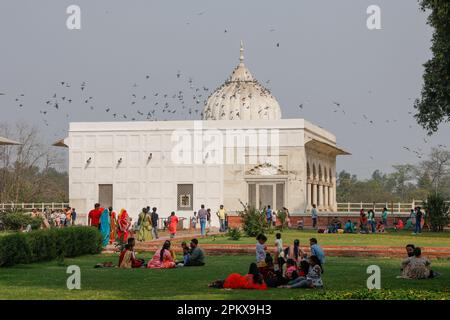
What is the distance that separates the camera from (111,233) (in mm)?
28094

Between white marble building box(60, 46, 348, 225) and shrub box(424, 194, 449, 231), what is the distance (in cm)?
871

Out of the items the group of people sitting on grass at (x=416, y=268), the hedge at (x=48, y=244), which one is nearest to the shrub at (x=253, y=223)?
the hedge at (x=48, y=244)

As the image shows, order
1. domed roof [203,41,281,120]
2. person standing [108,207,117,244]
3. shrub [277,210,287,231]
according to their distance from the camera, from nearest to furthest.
A: person standing [108,207,117,244] < shrub [277,210,287,231] < domed roof [203,41,281,120]

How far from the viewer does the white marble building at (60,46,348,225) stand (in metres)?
47.2

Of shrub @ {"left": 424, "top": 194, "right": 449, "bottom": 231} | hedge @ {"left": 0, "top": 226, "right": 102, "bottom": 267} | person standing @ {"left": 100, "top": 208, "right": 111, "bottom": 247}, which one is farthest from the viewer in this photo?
shrub @ {"left": 424, "top": 194, "right": 449, "bottom": 231}

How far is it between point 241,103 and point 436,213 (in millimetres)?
17176

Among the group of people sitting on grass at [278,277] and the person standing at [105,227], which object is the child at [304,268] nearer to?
the group of people sitting on grass at [278,277]

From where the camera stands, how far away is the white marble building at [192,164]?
A: 155 feet

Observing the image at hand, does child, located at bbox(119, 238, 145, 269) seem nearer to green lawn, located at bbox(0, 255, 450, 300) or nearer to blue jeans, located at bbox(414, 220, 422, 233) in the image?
green lawn, located at bbox(0, 255, 450, 300)

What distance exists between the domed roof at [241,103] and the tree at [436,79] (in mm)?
19014

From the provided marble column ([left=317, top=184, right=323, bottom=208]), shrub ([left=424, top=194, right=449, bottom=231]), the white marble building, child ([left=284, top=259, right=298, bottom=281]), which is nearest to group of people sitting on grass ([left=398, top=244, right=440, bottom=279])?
child ([left=284, top=259, right=298, bottom=281])

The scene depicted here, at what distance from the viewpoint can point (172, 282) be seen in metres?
16.5
